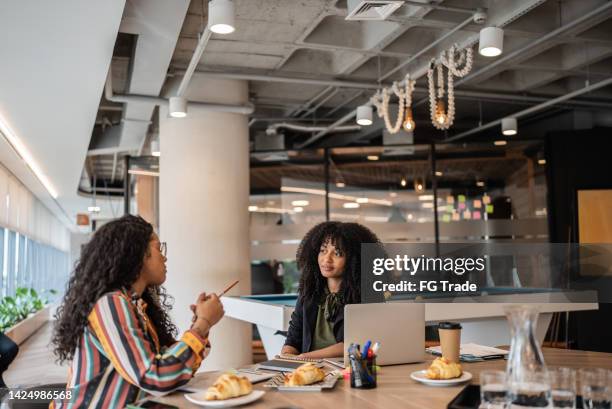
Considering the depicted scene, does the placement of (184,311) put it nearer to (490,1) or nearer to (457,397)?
(490,1)

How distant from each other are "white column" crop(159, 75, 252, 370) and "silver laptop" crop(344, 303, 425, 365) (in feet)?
15.3

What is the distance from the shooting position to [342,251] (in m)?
3.39

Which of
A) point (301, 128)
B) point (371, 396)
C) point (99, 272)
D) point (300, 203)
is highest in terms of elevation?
point (301, 128)

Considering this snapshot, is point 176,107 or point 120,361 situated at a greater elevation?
point 176,107

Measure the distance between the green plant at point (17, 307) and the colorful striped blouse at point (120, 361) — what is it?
8.19 metres

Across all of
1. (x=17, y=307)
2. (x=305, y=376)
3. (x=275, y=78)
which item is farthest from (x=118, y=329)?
(x=17, y=307)

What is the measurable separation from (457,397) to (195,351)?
0.88m

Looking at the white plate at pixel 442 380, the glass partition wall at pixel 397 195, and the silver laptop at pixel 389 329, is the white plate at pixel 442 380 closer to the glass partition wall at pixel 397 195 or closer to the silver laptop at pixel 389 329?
the silver laptop at pixel 389 329

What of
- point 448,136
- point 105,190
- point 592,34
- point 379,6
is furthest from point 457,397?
point 105,190

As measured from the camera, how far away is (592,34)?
250 inches

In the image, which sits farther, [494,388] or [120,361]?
[120,361]

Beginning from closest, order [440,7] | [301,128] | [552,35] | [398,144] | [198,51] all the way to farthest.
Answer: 1. [440,7]
2. [198,51]
3. [552,35]
4. [301,128]
5. [398,144]

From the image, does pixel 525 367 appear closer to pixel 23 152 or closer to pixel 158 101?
pixel 158 101

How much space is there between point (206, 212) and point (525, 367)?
5.86 meters
